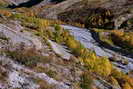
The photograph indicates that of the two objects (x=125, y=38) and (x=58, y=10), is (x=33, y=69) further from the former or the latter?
(x=58, y=10)

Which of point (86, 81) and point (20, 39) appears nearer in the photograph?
point (86, 81)

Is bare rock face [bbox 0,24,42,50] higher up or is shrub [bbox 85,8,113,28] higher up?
bare rock face [bbox 0,24,42,50]

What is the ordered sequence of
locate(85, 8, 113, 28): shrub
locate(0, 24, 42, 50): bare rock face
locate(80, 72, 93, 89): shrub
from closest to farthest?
1. locate(80, 72, 93, 89): shrub
2. locate(0, 24, 42, 50): bare rock face
3. locate(85, 8, 113, 28): shrub

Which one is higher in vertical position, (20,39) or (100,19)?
(20,39)

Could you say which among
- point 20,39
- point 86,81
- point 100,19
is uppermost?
point 20,39

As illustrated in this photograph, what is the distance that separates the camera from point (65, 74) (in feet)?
52.3

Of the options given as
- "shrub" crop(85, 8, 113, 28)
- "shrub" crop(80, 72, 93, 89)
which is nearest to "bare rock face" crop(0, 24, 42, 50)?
"shrub" crop(80, 72, 93, 89)

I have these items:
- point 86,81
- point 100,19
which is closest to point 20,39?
point 86,81

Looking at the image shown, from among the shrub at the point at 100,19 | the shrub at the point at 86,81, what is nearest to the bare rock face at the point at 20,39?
the shrub at the point at 86,81

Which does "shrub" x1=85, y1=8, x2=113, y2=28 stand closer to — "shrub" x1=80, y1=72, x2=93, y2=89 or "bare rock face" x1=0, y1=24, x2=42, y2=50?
"bare rock face" x1=0, y1=24, x2=42, y2=50

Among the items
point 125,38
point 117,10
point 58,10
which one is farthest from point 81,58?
point 58,10

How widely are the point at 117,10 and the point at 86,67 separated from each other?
61.8 metres

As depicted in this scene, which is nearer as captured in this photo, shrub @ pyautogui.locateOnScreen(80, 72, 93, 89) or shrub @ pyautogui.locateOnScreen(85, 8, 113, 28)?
shrub @ pyautogui.locateOnScreen(80, 72, 93, 89)

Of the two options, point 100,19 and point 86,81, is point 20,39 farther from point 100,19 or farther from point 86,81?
point 100,19
